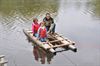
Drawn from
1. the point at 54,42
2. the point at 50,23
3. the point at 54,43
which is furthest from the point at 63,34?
the point at 54,42

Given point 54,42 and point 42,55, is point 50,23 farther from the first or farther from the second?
point 42,55

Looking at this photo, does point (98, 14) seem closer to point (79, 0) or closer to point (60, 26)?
point (60, 26)

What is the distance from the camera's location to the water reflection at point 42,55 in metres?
13.6

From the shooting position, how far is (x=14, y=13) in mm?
27656

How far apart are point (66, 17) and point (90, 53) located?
11.6 meters

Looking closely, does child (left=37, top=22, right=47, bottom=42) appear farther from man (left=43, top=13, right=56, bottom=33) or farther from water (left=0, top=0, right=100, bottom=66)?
man (left=43, top=13, right=56, bottom=33)

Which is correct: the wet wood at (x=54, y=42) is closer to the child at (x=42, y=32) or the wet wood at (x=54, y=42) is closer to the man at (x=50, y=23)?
the child at (x=42, y=32)

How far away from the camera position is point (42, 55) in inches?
568

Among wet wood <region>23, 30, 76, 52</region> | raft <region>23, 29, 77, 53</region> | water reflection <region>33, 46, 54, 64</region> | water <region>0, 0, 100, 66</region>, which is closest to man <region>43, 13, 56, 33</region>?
raft <region>23, 29, 77, 53</region>

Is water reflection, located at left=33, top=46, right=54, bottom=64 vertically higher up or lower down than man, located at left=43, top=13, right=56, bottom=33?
lower down

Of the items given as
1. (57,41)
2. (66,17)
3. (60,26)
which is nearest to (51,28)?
(57,41)

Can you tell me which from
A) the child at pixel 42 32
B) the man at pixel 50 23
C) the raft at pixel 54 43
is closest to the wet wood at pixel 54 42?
the raft at pixel 54 43

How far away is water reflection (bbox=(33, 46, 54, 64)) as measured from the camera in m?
13.6

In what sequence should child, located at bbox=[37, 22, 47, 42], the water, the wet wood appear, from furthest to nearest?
child, located at bbox=[37, 22, 47, 42], the wet wood, the water
